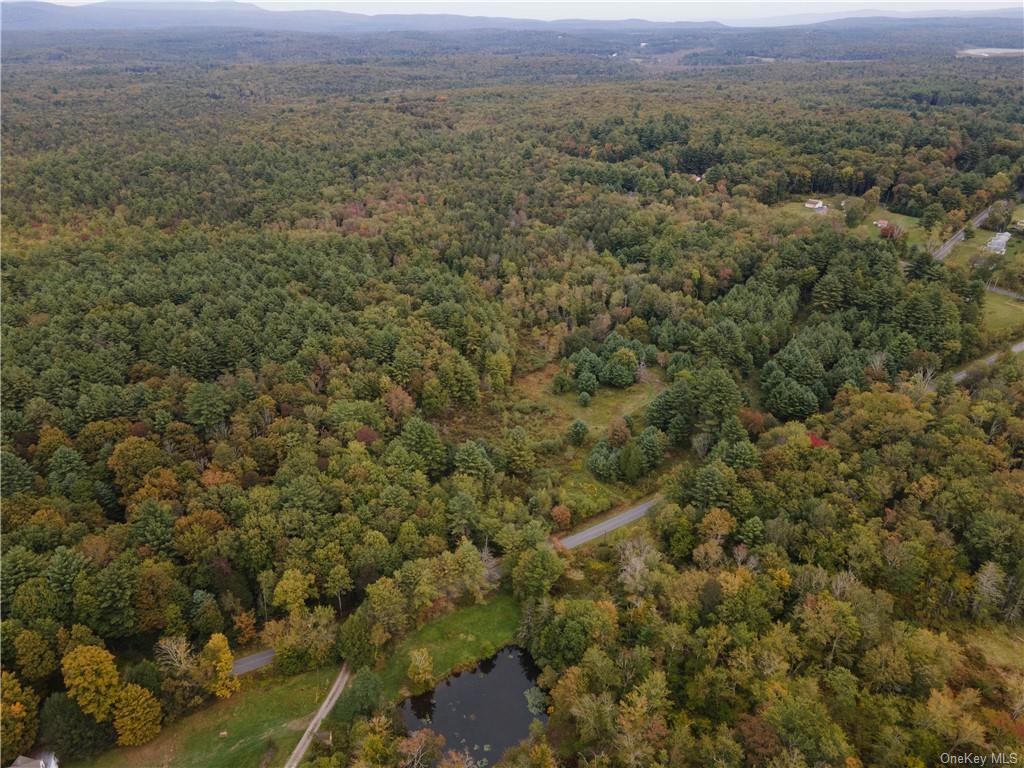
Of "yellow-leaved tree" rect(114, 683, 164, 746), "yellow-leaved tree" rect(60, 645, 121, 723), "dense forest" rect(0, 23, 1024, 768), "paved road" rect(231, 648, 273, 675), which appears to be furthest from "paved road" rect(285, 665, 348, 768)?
"yellow-leaved tree" rect(60, 645, 121, 723)

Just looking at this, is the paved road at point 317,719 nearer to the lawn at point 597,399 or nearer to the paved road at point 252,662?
the paved road at point 252,662

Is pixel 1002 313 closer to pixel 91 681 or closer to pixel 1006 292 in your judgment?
pixel 1006 292

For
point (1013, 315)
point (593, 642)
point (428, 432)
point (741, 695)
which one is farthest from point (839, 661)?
point (1013, 315)

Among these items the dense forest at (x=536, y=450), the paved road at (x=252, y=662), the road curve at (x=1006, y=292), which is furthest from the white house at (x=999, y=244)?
the paved road at (x=252, y=662)

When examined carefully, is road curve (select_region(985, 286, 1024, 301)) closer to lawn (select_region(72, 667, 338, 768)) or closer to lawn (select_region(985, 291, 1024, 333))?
lawn (select_region(985, 291, 1024, 333))

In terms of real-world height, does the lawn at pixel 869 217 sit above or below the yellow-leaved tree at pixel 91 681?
above
